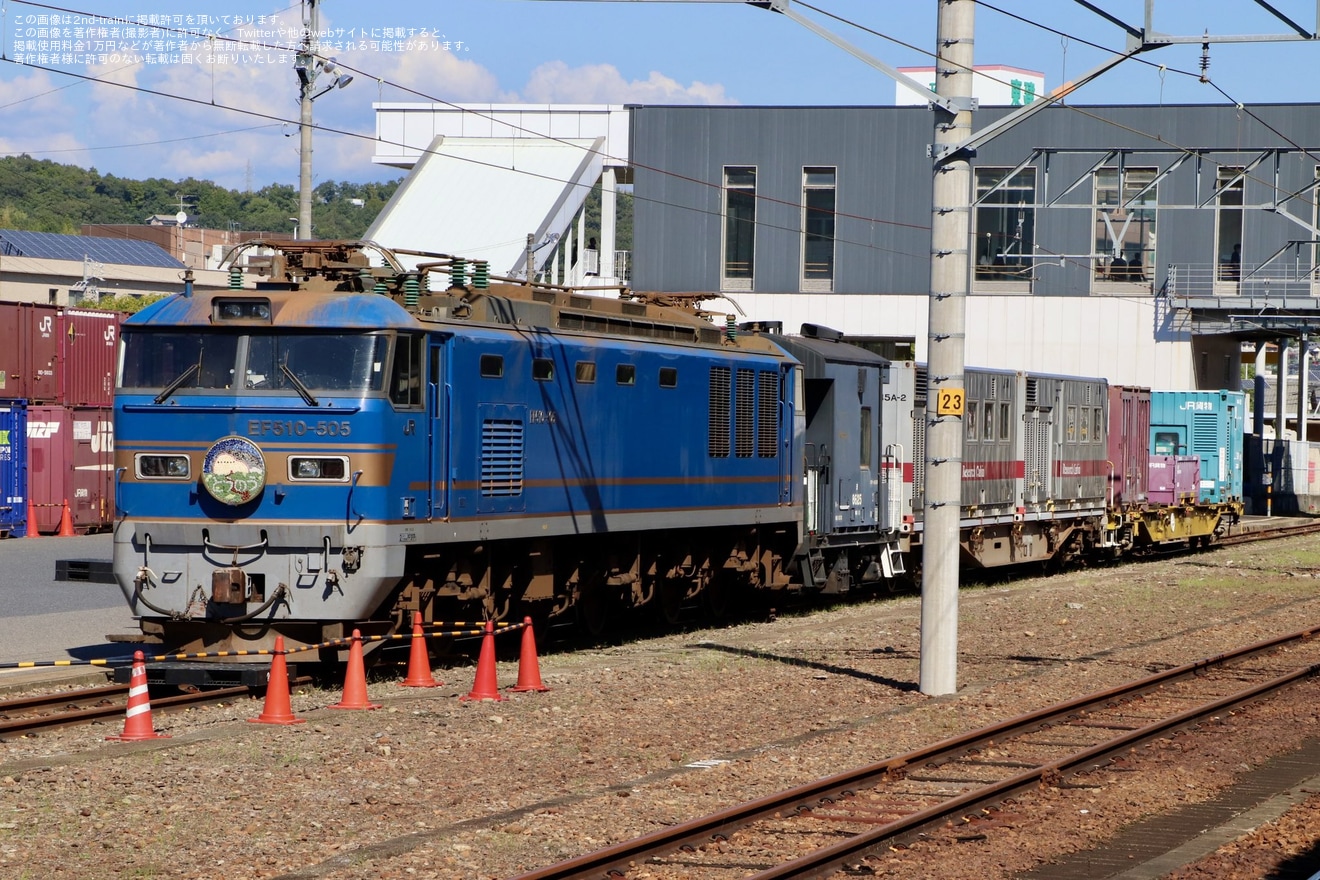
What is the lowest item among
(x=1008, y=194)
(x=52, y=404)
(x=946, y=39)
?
(x=52, y=404)

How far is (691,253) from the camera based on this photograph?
51.2 meters

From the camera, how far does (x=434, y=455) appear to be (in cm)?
1469

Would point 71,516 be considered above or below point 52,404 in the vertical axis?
below

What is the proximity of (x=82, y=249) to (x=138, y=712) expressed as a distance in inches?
2925

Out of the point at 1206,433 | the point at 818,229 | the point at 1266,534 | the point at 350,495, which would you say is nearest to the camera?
the point at 350,495

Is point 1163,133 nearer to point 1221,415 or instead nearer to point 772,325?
point 1221,415

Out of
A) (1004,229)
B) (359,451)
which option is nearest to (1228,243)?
(1004,229)

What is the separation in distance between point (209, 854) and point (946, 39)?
943cm

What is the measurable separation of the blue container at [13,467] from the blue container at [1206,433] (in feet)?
82.0

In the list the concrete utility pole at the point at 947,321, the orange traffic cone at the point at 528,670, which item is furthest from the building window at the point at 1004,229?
the orange traffic cone at the point at 528,670

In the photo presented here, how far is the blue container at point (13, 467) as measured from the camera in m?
31.5

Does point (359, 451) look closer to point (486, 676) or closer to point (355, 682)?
point (355, 682)

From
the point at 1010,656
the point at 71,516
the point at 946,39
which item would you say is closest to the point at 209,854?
the point at 946,39

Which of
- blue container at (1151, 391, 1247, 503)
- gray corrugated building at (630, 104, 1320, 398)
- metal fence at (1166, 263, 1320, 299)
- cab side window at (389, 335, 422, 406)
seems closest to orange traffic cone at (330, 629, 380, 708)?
cab side window at (389, 335, 422, 406)
